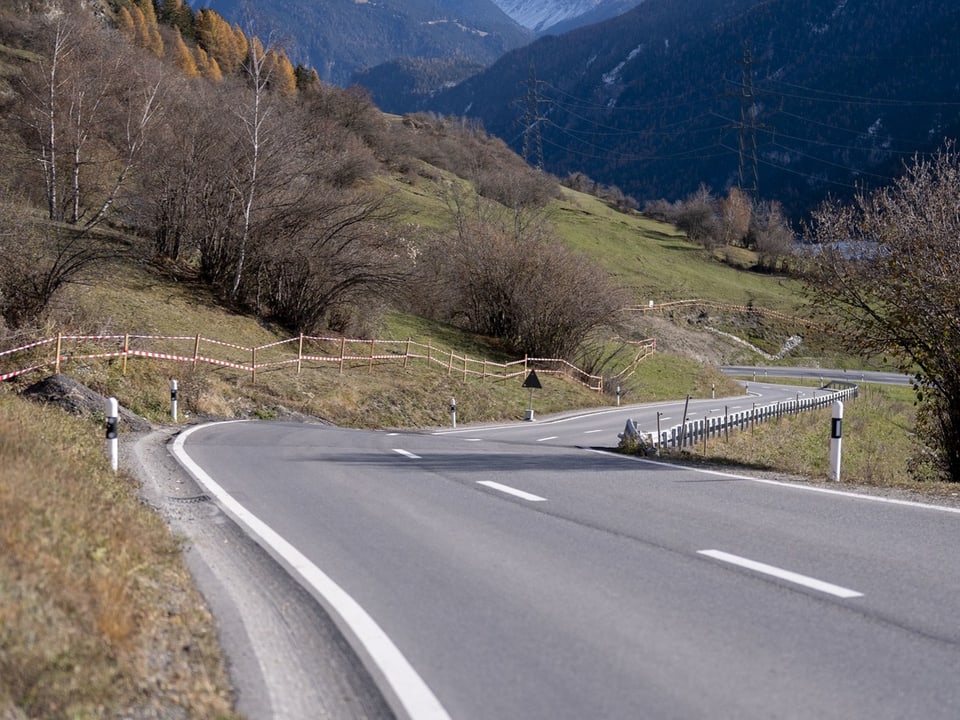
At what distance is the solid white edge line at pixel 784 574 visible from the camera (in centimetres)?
612

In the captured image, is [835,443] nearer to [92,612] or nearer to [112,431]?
[112,431]

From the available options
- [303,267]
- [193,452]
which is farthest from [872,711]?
[303,267]

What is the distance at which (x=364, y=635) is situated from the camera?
546 cm

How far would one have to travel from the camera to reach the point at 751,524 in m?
8.45

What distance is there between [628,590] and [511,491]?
443cm

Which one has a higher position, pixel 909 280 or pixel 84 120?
pixel 84 120

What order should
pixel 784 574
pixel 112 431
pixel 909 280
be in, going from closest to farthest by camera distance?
1. pixel 784 574
2. pixel 112 431
3. pixel 909 280

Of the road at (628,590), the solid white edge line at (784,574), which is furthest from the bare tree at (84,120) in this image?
the solid white edge line at (784,574)

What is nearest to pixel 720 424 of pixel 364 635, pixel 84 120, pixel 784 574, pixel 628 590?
pixel 784 574

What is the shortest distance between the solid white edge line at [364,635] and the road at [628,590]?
2 cm

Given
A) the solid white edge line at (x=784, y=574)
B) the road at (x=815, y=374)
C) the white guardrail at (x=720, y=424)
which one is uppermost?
the road at (x=815, y=374)

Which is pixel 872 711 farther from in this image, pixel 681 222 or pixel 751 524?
pixel 681 222

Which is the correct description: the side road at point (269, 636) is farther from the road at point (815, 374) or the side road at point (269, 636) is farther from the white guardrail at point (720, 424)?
the road at point (815, 374)

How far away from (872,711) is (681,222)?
10787 centimetres
